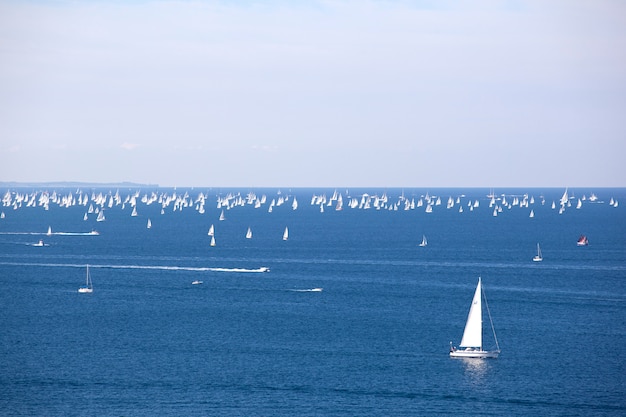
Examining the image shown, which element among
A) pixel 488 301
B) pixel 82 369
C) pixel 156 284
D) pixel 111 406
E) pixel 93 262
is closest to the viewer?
pixel 111 406

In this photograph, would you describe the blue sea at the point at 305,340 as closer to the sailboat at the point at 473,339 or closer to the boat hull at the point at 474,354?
the boat hull at the point at 474,354

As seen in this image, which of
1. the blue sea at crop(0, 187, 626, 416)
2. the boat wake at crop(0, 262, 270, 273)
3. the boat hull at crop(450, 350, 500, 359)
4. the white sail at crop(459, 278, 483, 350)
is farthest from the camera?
the boat wake at crop(0, 262, 270, 273)

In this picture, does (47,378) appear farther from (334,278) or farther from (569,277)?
(569,277)

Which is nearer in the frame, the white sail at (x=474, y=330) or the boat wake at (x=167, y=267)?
the white sail at (x=474, y=330)

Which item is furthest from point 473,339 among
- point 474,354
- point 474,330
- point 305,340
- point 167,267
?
point 167,267

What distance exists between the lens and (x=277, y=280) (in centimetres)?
15212

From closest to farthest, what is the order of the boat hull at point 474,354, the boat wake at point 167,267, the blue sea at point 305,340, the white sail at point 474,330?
1. the blue sea at point 305,340
2. the white sail at point 474,330
3. the boat hull at point 474,354
4. the boat wake at point 167,267

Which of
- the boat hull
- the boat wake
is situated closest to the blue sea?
the boat wake

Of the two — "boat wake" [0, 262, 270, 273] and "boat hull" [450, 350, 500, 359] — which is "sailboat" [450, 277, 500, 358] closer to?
"boat hull" [450, 350, 500, 359]

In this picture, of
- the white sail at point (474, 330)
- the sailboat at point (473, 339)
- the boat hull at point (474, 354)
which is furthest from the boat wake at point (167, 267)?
the white sail at point (474, 330)

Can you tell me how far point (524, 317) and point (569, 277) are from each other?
41134 millimetres

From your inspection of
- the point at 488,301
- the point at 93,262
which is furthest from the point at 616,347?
the point at 93,262

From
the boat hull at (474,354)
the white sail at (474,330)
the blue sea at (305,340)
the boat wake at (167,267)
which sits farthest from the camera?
the boat wake at (167,267)

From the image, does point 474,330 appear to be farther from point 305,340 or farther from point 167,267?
point 167,267
